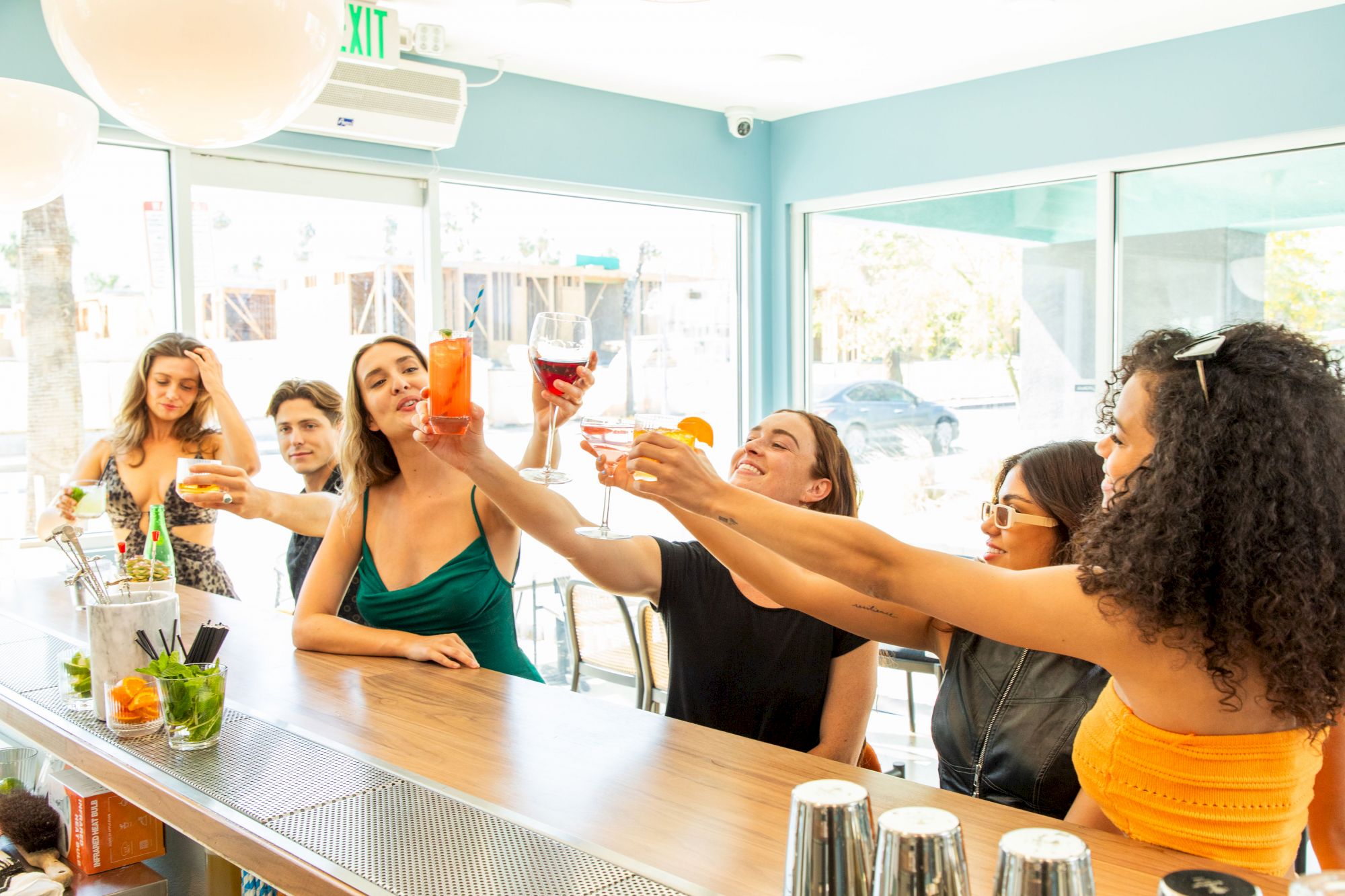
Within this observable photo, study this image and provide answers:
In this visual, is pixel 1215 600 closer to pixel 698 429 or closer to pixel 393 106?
pixel 698 429

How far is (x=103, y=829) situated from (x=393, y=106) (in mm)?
3507

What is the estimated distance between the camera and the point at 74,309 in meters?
3.98

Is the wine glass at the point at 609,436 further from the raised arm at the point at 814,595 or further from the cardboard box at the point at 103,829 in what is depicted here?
the cardboard box at the point at 103,829

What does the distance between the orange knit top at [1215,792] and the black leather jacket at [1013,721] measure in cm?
29

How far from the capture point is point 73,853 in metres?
1.57

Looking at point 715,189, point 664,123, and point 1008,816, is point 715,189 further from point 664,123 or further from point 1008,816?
point 1008,816

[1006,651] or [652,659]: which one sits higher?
[1006,651]

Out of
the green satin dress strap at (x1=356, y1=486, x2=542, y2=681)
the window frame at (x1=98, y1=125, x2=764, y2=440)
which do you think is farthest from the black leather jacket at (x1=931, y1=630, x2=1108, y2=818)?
the window frame at (x1=98, y1=125, x2=764, y2=440)

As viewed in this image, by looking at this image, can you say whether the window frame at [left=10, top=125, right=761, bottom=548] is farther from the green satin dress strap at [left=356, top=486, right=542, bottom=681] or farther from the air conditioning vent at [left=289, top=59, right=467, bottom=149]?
the green satin dress strap at [left=356, top=486, right=542, bottom=681]

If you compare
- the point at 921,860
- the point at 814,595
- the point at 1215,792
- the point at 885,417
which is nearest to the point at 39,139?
the point at 814,595

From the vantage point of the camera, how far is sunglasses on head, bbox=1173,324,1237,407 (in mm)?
1238

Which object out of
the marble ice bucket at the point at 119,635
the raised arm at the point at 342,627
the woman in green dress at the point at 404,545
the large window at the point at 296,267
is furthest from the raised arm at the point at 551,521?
the large window at the point at 296,267

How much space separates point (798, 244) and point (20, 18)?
12.4ft

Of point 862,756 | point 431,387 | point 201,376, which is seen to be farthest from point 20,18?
point 862,756
